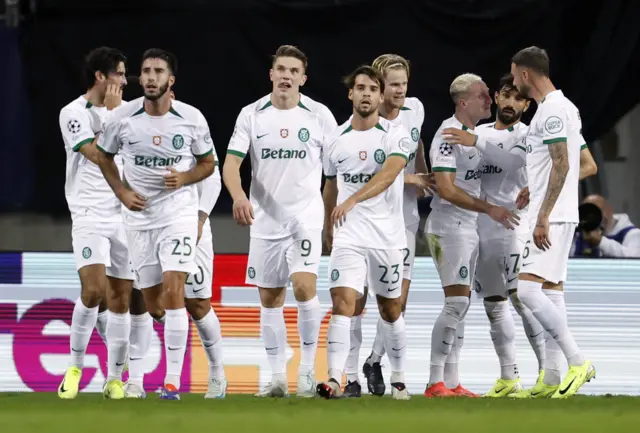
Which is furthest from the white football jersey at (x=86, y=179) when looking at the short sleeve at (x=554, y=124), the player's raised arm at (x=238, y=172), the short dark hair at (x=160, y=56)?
the short sleeve at (x=554, y=124)

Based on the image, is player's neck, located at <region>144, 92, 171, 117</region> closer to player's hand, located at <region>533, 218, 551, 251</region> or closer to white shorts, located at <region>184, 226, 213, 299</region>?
white shorts, located at <region>184, 226, 213, 299</region>

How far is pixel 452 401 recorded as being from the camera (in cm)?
891

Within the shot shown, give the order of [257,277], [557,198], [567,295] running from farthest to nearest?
[567,295] < [257,277] < [557,198]

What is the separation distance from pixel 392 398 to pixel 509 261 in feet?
4.16

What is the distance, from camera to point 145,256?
9031 mm

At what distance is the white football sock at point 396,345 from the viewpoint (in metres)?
9.19

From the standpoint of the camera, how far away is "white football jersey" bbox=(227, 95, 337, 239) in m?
9.29

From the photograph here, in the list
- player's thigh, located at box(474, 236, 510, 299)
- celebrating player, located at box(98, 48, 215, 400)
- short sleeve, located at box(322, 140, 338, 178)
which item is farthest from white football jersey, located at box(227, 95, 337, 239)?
player's thigh, located at box(474, 236, 510, 299)

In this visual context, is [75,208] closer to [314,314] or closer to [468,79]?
[314,314]

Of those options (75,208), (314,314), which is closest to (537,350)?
(314,314)

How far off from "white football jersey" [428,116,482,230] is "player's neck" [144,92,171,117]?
184 centimetres

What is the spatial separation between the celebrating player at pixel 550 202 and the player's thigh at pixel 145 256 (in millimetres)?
2197

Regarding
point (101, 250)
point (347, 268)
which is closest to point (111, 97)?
point (101, 250)

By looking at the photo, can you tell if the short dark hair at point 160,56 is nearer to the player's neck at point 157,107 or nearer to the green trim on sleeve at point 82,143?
the player's neck at point 157,107
